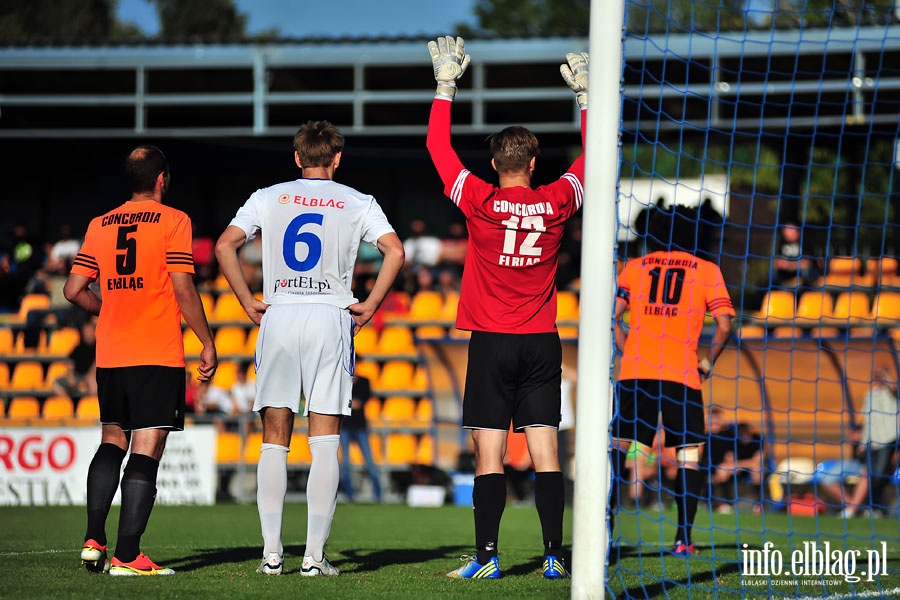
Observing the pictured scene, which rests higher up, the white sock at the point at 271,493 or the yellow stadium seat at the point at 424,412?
the white sock at the point at 271,493

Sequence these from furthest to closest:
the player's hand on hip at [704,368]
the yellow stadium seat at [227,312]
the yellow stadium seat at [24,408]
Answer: the yellow stadium seat at [227,312] < the yellow stadium seat at [24,408] < the player's hand on hip at [704,368]

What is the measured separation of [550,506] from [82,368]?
12.4 m

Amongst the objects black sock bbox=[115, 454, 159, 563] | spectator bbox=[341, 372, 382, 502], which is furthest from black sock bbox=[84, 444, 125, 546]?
spectator bbox=[341, 372, 382, 502]

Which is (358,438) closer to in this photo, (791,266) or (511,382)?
(791,266)

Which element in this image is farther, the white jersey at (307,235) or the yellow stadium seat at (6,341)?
the yellow stadium seat at (6,341)

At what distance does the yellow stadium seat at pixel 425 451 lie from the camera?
15.9 meters

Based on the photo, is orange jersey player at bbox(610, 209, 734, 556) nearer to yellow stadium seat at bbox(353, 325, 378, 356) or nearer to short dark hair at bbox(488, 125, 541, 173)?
short dark hair at bbox(488, 125, 541, 173)

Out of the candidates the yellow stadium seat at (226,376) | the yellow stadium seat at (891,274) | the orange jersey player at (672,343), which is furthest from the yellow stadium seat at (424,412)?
the orange jersey player at (672,343)

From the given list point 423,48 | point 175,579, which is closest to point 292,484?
point 423,48

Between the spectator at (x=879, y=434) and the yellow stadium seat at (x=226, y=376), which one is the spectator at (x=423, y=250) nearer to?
the yellow stadium seat at (x=226, y=376)

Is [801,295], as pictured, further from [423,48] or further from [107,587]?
[107,587]

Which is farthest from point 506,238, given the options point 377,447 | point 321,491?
point 377,447

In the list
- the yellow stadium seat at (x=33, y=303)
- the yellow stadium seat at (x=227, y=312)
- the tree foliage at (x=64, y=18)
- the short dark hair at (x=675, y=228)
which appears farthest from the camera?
the tree foliage at (x=64, y=18)

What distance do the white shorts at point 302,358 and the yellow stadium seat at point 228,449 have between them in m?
10.8
